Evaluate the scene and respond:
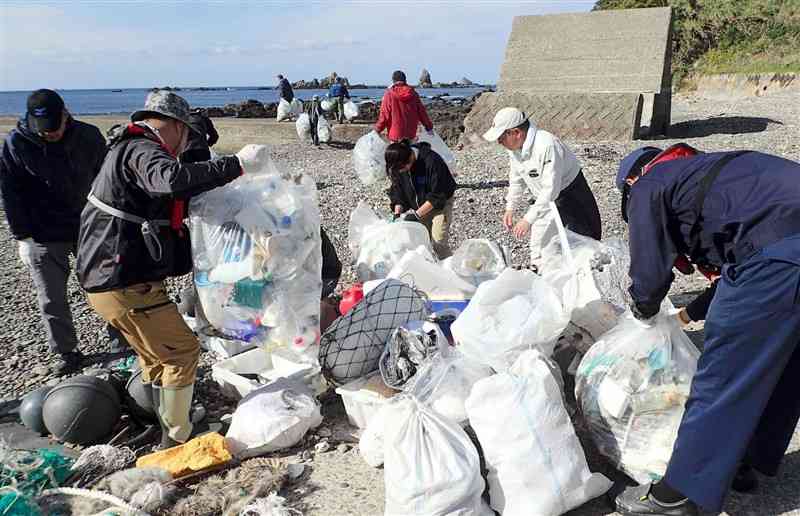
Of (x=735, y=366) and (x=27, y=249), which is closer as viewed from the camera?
(x=735, y=366)

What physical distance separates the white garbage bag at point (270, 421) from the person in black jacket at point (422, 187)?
1.95 meters

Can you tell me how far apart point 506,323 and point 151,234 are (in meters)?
1.61

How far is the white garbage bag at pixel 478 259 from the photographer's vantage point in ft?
13.3

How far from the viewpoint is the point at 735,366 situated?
213 centimetres

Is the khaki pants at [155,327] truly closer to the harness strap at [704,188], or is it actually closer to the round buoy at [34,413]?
the round buoy at [34,413]

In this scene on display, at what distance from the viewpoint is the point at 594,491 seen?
Answer: 2.43 meters

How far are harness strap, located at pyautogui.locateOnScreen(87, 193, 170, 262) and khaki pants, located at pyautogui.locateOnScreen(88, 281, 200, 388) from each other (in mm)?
180

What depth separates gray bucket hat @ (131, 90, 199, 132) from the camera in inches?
109

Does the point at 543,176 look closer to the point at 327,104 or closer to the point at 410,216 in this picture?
the point at 410,216

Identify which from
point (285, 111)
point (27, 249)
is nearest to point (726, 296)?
point (27, 249)

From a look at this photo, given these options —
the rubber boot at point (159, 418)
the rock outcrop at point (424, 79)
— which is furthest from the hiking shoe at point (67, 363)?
the rock outcrop at point (424, 79)

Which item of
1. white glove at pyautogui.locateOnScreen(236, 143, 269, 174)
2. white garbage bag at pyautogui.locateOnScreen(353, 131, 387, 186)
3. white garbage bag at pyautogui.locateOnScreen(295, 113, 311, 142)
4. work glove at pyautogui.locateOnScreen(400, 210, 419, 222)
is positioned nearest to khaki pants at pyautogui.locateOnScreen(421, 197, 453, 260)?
work glove at pyautogui.locateOnScreen(400, 210, 419, 222)

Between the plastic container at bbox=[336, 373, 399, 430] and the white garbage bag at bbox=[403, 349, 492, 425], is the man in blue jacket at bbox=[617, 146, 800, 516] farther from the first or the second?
the plastic container at bbox=[336, 373, 399, 430]

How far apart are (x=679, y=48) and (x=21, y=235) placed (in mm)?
24743
